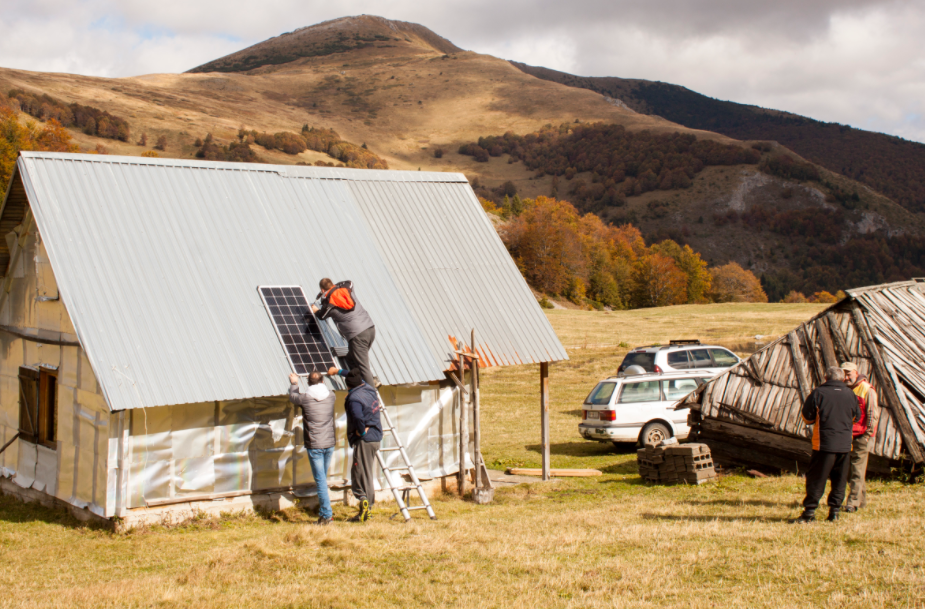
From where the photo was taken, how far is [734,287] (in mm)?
103000

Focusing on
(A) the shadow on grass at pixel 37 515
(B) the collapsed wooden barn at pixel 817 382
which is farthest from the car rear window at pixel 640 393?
(A) the shadow on grass at pixel 37 515

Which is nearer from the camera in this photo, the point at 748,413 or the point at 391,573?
the point at 391,573

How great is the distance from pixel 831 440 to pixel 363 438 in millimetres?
6128

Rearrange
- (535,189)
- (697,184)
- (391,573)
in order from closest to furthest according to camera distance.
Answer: (391,573)
(697,184)
(535,189)

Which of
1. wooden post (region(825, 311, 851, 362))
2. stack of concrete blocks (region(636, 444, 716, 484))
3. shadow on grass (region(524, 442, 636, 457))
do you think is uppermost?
wooden post (region(825, 311, 851, 362))

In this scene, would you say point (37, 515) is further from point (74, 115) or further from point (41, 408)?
point (74, 115)

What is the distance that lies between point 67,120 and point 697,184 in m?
115

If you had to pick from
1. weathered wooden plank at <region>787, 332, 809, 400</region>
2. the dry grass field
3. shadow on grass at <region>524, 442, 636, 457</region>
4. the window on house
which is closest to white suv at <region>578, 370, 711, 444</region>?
shadow on grass at <region>524, 442, 636, 457</region>

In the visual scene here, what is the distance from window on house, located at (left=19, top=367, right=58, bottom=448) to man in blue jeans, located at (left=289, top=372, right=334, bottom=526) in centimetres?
436

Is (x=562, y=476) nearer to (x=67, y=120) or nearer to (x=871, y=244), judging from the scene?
(x=67, y=120)

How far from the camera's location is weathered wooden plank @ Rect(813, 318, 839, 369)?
13274mm

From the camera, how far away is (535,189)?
17162 centimetres

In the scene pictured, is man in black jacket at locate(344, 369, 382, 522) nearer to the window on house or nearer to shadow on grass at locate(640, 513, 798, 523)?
shadow on grass at locate(640, 513, 798, 523)

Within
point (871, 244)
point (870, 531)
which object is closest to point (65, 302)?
point (870, 531)
